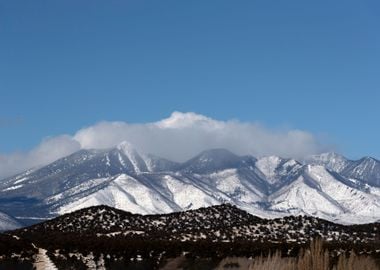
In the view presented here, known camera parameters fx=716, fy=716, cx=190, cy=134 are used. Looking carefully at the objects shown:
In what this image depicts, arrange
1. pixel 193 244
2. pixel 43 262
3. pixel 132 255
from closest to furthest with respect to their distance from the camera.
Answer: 1. pixel 43 262
2. pixel 132 255
3. pixel 193 244

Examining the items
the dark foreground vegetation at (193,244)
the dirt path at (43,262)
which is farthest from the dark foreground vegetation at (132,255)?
the dirt path at (43,262)

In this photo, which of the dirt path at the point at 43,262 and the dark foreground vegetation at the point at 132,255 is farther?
the dark foreground vegetation at the point at 132,255

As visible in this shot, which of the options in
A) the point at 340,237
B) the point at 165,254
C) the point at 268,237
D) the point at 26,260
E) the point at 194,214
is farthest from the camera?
the point at 194,214

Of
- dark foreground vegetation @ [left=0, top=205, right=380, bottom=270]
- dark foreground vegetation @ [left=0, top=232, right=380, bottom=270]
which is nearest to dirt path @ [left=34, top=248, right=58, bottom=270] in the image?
dark foreground vegetation @ [left=0, top=205, right=380, bottom=270]

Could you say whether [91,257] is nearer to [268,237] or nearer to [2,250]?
[2,250]

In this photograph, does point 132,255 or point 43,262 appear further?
point 132,255

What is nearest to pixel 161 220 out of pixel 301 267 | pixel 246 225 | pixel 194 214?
pixel 194 214

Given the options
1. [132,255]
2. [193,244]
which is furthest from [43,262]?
[193,244]

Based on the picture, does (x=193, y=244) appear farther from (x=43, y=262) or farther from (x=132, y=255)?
(x=43, y=262)

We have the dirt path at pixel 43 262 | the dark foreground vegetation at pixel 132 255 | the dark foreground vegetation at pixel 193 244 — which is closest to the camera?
the dark foreground vegetation at pixel 193 244

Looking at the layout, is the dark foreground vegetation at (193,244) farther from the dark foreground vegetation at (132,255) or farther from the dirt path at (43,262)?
the dirt path at (43,262)

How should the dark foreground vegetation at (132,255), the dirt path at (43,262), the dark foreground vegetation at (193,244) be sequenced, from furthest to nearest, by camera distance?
the dark foreground vegetation at (132,255), the dirt path at (43,262), the dark foreground vegetation at (193,244)

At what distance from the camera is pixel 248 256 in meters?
43.0

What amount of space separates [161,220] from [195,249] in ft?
132
